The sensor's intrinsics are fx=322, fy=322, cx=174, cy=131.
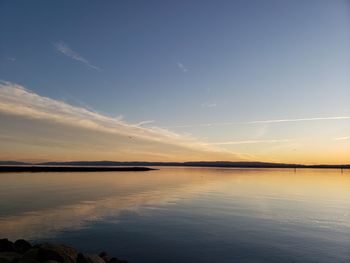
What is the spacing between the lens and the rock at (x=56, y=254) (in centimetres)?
1221

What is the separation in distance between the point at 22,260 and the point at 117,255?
6967 mm

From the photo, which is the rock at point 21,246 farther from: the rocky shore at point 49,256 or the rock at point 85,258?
the rock at point 85,258

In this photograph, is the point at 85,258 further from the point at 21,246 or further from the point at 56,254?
the point at 21,246

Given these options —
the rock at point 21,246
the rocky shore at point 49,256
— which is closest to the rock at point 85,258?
the rocky shore at point 49,256

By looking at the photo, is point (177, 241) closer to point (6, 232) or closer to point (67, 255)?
point (67, 255)

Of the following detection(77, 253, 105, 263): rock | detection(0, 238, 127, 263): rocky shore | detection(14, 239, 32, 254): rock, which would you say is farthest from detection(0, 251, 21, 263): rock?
detection(77, 253, 105, 263): rock

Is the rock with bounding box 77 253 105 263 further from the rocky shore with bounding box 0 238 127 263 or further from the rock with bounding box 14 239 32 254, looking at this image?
the rock with bounding box 14 239 32 254

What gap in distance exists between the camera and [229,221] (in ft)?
92.5

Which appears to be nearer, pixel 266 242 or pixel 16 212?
pixel 266 242

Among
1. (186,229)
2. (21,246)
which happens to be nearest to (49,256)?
(21,246)

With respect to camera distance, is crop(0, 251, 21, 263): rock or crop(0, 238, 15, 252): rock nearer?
crop(0, 251, 21, 263): rock

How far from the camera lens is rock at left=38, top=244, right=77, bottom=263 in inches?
481

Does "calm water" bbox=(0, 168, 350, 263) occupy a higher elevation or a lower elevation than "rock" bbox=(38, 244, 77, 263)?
lower

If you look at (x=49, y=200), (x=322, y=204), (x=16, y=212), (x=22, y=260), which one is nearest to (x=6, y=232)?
(x=16, y=212)
